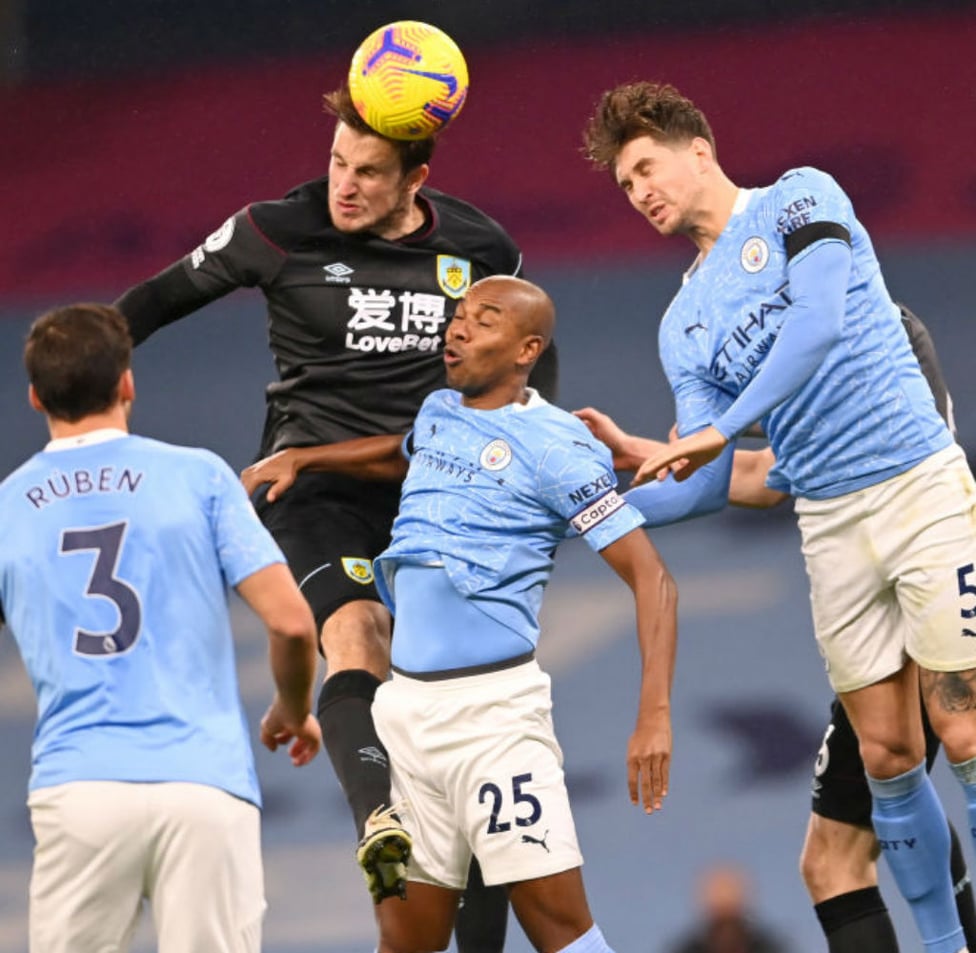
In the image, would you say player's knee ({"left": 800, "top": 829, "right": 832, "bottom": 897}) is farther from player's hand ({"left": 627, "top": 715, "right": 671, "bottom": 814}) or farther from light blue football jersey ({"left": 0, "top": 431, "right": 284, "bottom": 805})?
light blue football jersey ({"left": 0, "top": 431, "right": 284, "bottom": 805})

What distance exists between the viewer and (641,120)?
4.60m

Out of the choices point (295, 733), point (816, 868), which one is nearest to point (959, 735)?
point (816, 868)

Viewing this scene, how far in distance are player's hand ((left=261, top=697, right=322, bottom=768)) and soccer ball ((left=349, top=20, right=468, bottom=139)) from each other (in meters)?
1.45

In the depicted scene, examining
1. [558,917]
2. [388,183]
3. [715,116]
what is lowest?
[558,917]

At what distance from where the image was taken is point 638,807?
6.98 meters

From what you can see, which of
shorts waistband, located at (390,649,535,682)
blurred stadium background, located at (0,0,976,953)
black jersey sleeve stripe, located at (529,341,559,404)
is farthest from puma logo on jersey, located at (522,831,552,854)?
blurred stadium background, located at (0,0,976,953)

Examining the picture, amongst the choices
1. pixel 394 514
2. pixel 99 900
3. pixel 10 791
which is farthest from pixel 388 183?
pixel 10 791

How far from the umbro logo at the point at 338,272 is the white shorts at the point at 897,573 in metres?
1.21

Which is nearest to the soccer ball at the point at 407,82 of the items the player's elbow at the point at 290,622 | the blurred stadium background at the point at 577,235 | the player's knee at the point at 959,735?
the player's elbow at the point at 290,622

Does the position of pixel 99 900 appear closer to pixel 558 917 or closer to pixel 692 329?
pixel 558 917

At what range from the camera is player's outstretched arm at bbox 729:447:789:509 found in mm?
5070

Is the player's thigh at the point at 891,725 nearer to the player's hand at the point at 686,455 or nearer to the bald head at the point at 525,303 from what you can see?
the player's hand at the point at 686,455

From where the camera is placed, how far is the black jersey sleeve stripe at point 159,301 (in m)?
4.82

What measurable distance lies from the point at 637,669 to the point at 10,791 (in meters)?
2.26
